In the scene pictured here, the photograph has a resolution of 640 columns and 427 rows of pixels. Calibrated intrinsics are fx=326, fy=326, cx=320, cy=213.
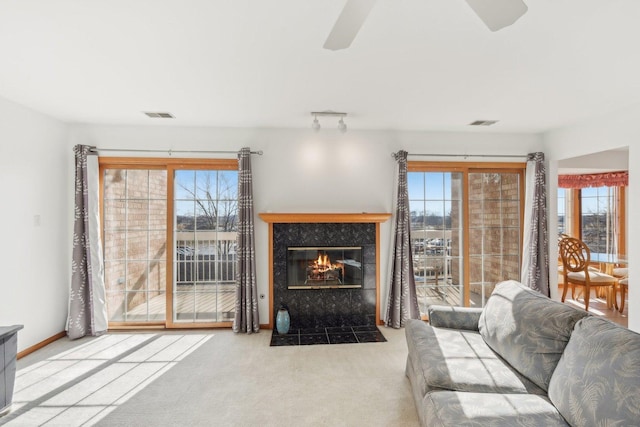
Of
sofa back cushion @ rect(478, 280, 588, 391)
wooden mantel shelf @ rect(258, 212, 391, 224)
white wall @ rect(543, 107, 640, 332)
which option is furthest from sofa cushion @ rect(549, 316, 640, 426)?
wooden mantel shelf @ rect(258, 212, 391, 224)

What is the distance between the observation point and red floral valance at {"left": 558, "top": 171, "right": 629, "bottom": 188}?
5879mm

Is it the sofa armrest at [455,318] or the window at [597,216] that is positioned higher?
the window at [597,216]

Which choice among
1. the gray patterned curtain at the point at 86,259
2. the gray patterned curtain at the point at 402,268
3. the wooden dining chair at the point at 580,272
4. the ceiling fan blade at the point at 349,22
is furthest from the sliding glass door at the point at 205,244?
the wooden dining chair at the point at 580,272

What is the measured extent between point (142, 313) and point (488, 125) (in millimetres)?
4873

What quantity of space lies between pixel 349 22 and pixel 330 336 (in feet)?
10.6

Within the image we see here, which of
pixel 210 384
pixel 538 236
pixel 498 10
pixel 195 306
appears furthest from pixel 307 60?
pixel 538 236

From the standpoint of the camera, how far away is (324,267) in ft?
13.6

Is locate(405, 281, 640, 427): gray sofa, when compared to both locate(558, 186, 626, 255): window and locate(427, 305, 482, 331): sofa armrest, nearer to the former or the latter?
locate(427, 305, 482, 331): sofa armrest

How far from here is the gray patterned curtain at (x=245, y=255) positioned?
389 cm

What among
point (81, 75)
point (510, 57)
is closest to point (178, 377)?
point (81, 75)

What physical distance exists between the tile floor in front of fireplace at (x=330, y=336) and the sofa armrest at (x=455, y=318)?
961 mm

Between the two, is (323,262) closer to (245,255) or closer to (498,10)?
(245,255)

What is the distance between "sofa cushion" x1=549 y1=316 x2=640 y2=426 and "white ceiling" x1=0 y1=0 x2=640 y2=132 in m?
1.70

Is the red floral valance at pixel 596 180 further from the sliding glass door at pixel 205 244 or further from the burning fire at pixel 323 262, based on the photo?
the sliding glass door at pixel 205 244
